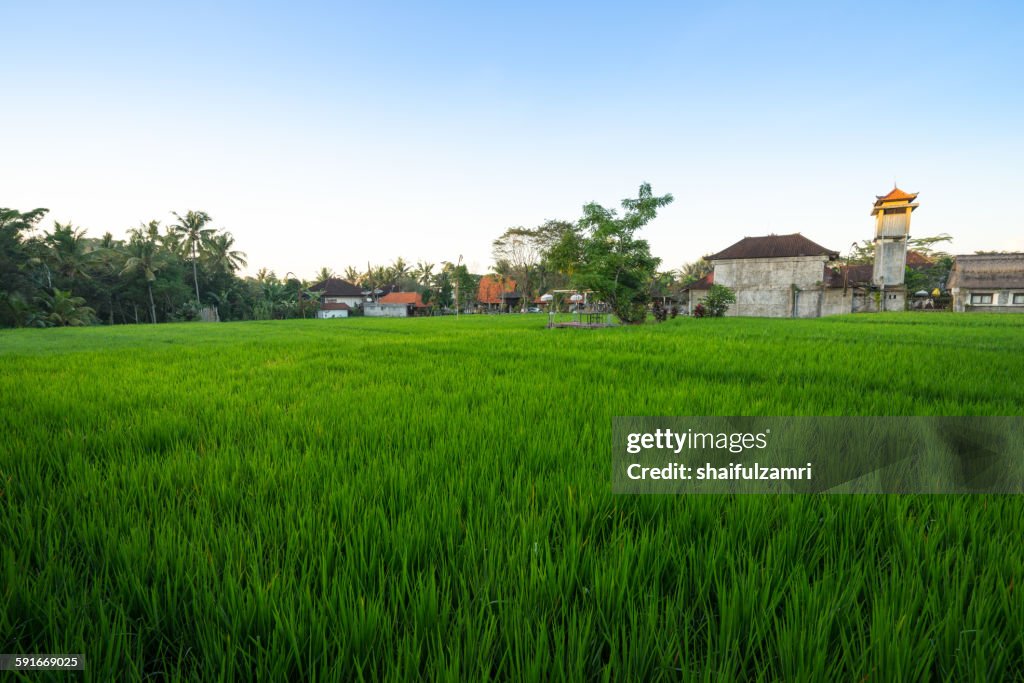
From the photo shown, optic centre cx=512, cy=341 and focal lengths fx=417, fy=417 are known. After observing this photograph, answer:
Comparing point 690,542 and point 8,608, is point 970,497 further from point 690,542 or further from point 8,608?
point 8,608

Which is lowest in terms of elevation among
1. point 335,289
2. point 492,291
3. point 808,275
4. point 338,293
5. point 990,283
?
point 990,283

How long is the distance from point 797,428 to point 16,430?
519 cm

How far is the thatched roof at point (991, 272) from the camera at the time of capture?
34531mm

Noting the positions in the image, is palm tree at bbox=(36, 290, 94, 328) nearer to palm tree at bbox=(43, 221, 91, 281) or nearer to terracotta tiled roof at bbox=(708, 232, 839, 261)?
palm tree at bbox=(43, 221, 91, 281)

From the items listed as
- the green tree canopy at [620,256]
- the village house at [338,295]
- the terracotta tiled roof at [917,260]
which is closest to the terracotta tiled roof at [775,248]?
the green tree canopy at [620,256]

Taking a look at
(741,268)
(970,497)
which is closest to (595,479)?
(970,497)

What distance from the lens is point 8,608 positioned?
3.44ft

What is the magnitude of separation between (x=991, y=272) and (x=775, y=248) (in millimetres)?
19245

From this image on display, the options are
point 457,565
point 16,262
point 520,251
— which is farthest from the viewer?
point 520,251

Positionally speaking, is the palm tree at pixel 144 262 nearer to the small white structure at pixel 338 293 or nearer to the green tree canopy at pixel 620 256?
the small white structure at pixel 338 293

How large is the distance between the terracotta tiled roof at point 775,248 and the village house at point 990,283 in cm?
1463

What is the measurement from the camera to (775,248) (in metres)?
33.7

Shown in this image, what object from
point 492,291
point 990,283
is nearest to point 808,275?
point 990,283

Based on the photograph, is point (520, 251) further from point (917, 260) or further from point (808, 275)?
point (917, 260)
